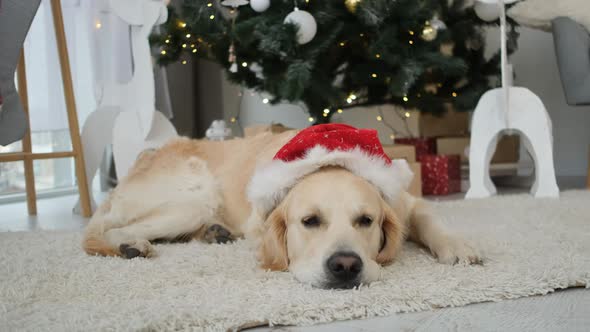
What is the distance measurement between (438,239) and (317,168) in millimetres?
468

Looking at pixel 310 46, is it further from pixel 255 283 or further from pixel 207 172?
pixel 255 283

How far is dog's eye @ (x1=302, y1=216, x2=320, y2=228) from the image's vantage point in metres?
1.69

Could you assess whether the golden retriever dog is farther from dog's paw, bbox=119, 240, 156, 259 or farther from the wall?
the wall

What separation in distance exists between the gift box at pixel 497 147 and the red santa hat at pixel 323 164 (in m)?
3.29

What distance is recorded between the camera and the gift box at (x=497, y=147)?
506 cm

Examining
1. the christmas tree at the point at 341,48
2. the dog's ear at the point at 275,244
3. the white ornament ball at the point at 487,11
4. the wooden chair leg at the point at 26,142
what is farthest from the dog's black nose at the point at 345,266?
the white ornament ball at the point at 487,11

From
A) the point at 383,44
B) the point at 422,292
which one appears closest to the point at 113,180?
the point at 383,44

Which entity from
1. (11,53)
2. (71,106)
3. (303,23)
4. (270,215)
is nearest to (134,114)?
(71,106)

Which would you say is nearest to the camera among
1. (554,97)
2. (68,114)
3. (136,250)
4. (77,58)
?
(136,250)

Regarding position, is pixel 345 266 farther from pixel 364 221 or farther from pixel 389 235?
pixel 389 235

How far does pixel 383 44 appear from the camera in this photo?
361 cm

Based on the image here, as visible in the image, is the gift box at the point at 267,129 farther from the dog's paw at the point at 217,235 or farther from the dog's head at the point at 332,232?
the dog's head at the point at 332,232

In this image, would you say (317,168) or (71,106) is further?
(71,106)

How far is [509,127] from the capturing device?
3.56 metres
